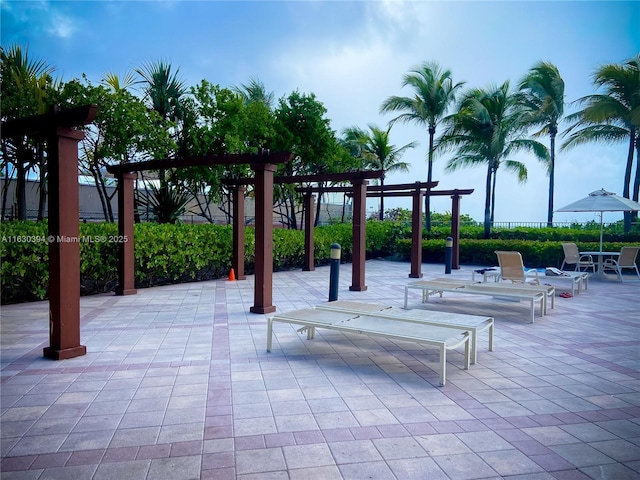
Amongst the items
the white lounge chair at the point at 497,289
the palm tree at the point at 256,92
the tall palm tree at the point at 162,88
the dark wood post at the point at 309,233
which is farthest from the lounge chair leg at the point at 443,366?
the palm tree at the point at 256,92

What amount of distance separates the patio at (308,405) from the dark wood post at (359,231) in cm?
409

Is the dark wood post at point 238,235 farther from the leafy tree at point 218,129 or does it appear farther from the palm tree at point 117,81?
the palm tree at point 117,81

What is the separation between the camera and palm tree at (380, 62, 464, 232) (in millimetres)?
23531

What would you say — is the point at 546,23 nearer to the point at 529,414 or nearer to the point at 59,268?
the point at 529,414

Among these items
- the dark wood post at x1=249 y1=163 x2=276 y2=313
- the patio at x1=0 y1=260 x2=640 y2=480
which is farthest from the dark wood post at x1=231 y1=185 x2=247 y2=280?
the patio at x1=0 y1=260 x2=640 y2=480

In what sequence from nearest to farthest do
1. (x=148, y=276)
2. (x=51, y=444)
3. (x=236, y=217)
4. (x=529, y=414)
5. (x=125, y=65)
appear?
(x=51, y=444), (x=529, y=414), (x=148, y=276), (x=236, y=217), (x=125, y=65)

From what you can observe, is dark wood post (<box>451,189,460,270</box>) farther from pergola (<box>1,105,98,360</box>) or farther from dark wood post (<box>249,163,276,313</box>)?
pergola (<box>1,105,98,360</box>)

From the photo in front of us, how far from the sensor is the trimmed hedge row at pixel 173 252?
818 centimetres

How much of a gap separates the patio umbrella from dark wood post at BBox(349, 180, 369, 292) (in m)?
6.41

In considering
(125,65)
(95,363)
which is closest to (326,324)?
(95,363)

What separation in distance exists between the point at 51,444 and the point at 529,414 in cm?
357

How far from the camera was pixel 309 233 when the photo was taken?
1455cm

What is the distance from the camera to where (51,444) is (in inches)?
122

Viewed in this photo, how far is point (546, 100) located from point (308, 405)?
2267 cm
